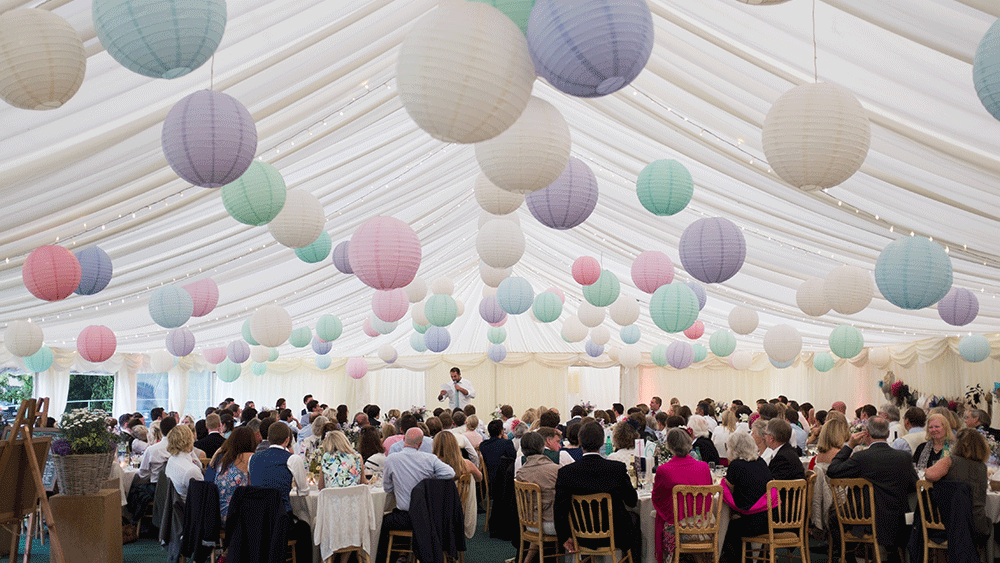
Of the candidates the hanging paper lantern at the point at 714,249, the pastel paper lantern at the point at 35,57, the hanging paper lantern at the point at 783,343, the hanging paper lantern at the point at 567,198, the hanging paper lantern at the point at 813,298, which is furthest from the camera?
the hanging paper lantern at the point at 783,343

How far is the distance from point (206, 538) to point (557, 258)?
8503 mm

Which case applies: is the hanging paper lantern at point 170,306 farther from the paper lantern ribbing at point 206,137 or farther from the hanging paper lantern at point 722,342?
the hanging paper lantern at point 722,342

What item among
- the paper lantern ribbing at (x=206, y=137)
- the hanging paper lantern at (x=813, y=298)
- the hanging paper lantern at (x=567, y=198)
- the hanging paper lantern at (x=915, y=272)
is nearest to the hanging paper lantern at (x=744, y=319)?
the hanging paper lantern at (x=813, y=298)

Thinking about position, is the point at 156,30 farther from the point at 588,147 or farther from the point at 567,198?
the point at 588,147

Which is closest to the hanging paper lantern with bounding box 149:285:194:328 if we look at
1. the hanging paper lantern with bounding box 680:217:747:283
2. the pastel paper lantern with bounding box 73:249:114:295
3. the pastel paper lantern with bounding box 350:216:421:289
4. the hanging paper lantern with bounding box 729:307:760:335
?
the pastel paper lantern with bounding box 73:249:114:295

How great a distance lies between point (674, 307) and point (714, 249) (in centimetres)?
184

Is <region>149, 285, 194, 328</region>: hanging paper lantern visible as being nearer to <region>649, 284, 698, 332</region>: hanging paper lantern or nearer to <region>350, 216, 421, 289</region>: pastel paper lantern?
<region>350, 216, 421, 289</region>: pastel paper lantern

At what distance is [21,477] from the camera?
5.41 m

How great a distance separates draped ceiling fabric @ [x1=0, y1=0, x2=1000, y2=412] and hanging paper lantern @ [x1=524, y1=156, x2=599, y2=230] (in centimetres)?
109

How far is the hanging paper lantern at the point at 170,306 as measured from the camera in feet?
23.5

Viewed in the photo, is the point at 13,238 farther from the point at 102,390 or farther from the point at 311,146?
the point at 102,390

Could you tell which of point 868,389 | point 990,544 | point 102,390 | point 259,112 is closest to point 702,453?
point 990,544

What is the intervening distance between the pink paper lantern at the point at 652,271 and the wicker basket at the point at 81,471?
181 inches

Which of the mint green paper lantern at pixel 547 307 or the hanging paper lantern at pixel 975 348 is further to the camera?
the hanging paper lantern at pixel 975 348
